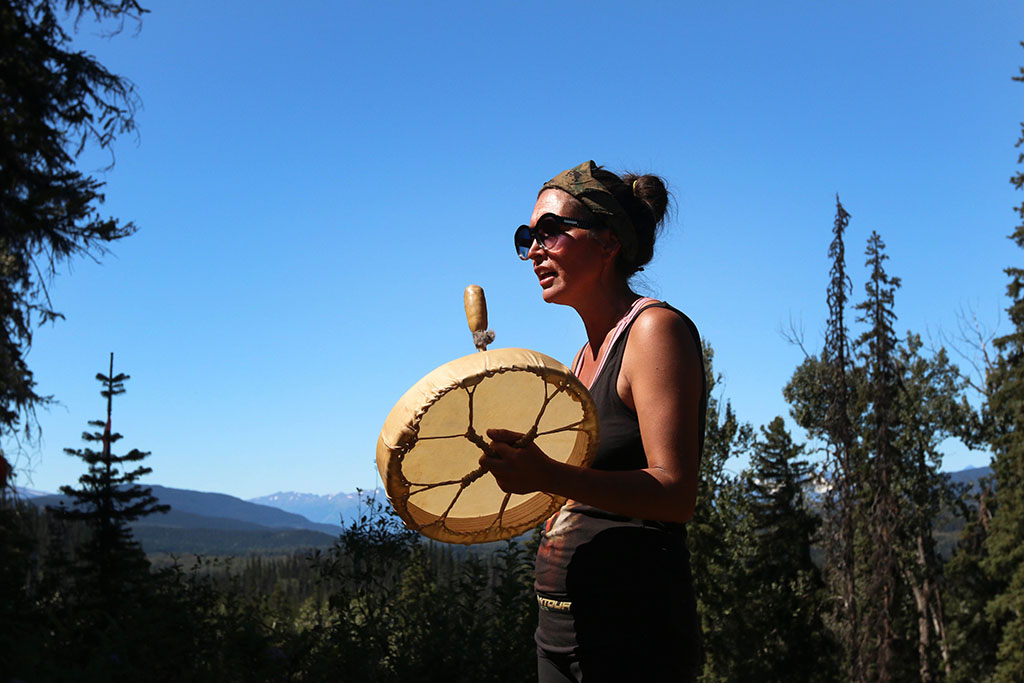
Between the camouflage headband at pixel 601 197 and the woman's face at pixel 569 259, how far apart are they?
0.08 feet

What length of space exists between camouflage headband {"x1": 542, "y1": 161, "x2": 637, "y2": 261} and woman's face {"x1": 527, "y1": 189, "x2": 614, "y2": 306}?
2 centimetres

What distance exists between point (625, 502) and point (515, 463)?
0.76ft

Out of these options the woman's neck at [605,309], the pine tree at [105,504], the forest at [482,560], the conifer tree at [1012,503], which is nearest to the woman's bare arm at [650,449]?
the woman's neck at [605,309]

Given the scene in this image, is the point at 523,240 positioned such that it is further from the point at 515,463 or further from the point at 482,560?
the point at 482,560

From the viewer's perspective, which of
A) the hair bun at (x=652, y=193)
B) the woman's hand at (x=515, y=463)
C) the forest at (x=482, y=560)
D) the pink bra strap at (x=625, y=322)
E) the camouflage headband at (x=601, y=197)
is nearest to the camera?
the woman's hand at (x=515, y=463)

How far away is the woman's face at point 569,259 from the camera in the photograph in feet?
6.80

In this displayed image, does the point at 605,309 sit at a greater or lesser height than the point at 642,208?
lesser

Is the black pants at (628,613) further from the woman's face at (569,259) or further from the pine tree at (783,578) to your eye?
the pine tree at (783,578)

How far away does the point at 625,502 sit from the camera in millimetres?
1642

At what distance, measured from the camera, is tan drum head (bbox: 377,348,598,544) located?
1668 mm

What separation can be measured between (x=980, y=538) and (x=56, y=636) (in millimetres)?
32710

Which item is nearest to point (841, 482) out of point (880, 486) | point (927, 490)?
point (880, 486)

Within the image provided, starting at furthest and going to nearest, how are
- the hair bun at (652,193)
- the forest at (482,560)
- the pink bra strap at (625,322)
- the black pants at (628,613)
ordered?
the forest at (482,560) → the hair bun at (652,193) → the pink bra strap at (625,322) → the black pants at (628,613)

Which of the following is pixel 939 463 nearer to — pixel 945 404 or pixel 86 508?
pixel 945 404
